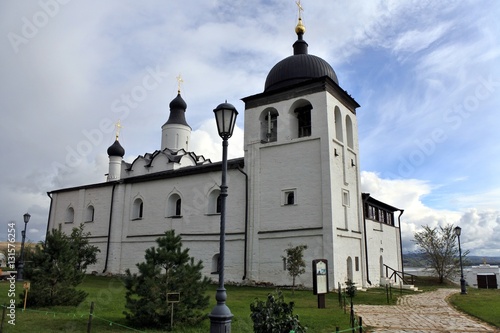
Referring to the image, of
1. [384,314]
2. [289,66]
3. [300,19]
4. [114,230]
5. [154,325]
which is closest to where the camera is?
[154,325]

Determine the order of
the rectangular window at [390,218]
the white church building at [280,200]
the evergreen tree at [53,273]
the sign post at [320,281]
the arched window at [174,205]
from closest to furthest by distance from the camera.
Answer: the evergreen tree at [53,273], the sign post at [320,281], the white church building at [280,200], the arched window at [174,205], the rectangular window at [390,218]

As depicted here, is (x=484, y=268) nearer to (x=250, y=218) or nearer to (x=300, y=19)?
(x=250, y=218)

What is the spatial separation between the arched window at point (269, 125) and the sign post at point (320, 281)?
34.4 ft

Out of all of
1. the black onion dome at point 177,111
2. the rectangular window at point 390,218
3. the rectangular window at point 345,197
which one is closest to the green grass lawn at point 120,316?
the rectangular window at point 345,197

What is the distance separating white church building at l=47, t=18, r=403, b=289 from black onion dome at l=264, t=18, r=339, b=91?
0.22ft

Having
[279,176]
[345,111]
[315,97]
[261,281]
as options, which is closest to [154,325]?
[261,281]

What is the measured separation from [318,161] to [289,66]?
667 centimetres

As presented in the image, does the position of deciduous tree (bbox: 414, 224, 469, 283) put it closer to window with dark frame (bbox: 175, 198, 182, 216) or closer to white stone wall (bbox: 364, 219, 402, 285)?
white stone wall (bbox: 364, 219, 402, 285)

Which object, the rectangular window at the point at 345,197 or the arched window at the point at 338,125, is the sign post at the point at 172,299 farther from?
the arched window at the point at 338,125

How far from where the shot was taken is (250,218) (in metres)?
22.5

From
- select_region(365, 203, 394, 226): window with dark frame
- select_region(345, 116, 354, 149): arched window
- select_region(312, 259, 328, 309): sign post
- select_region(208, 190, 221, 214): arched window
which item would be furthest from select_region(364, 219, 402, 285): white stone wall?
select_region(312, 259, 328, 309): sign post

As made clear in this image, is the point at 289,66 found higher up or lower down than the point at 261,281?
higher up

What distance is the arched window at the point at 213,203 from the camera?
2475 cm

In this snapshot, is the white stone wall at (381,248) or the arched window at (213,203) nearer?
the arched window at (213,203)
